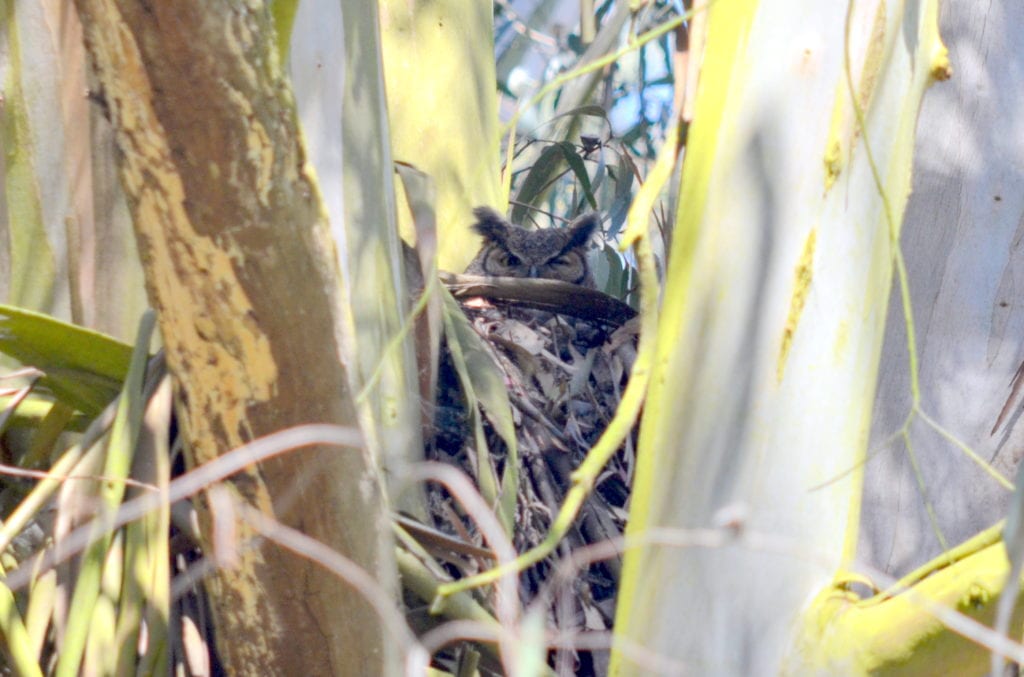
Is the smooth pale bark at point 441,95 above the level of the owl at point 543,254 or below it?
above

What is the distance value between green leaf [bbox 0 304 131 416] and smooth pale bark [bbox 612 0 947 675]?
0.51 m

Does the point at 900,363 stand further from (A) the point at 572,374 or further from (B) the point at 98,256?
(B) the point at 98,256

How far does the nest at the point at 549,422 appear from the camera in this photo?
145cm

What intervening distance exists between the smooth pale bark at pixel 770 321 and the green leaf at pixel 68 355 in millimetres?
508

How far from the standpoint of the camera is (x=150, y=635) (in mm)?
930

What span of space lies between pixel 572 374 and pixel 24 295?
3.16 feet

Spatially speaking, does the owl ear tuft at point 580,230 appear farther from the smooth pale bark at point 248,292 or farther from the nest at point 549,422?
the smooth pale bark at point 248,292

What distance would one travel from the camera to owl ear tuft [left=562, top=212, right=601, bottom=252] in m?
3.15

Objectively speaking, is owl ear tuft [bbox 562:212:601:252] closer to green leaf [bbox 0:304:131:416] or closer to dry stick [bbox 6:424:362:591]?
green leaf [bbox 0:304:131:416]

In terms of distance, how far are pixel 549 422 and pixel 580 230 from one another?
1502mm

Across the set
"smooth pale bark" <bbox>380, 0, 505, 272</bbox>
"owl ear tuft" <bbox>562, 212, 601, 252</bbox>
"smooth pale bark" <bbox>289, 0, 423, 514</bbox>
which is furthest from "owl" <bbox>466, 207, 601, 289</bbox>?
"smooth pale bark" <bbox>289, 0, 423, 514</bbox>

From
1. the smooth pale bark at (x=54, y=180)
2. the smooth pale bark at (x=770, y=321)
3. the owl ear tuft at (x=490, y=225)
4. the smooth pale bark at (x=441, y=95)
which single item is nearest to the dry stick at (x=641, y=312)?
the smooth pale bark at (x=770, y=321)

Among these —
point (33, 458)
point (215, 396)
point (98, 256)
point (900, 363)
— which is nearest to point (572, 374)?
point (900, 363)

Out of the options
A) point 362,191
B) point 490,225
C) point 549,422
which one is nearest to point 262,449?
point 362,191
